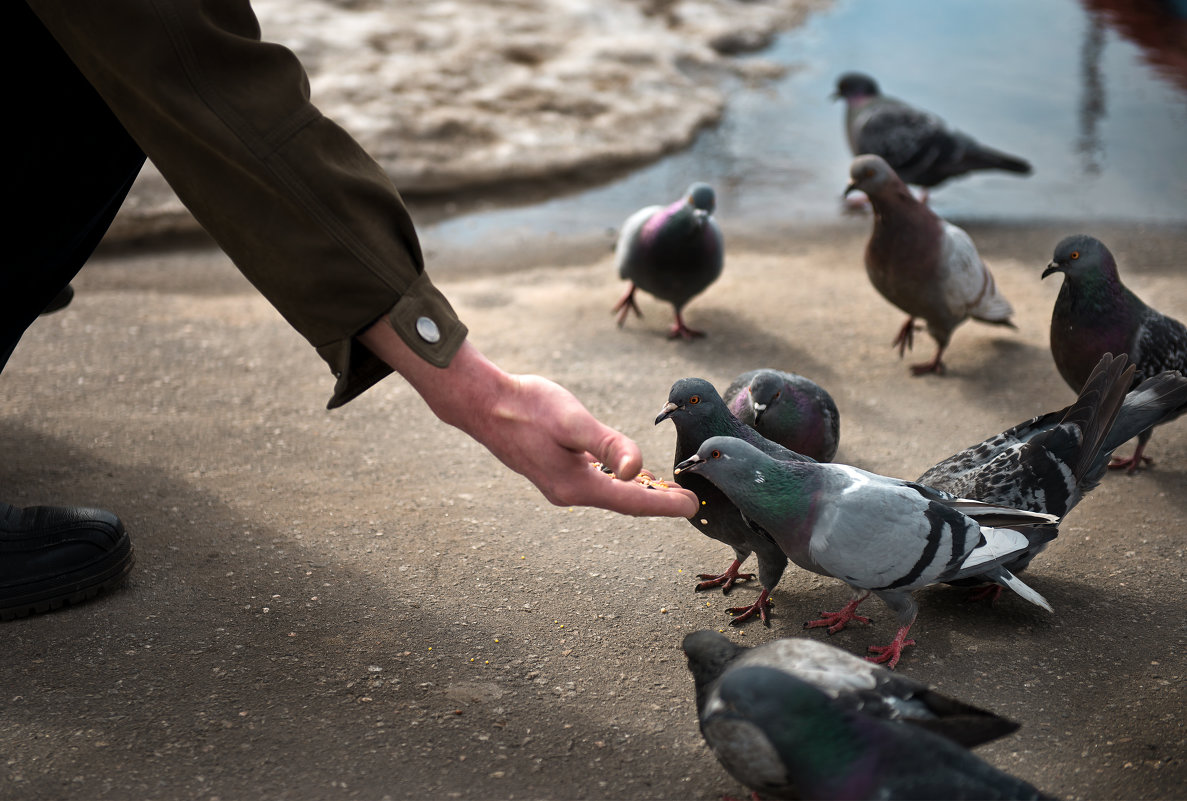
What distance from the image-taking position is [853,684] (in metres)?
1.97

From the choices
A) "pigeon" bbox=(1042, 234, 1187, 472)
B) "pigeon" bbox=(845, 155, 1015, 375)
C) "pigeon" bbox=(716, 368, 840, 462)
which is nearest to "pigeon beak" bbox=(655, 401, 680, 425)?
"pigeon" bbox=(716, 368, 840, 462)

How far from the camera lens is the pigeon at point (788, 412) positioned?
321 cm

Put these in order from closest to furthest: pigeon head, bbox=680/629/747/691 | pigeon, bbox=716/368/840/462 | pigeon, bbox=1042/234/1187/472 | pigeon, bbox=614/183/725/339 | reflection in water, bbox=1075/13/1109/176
Result: pigeon head, bbox=680/629/747/691 → pigeon, bbox=716/368/840/462 → pigeon, bbox=1042/234/1187/472 → pigeon, bbox=614/183/725/339 → reflection in water, bbox=1075/13/1109/176

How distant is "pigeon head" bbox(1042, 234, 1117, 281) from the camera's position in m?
3.48

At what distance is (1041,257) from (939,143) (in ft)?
3.67

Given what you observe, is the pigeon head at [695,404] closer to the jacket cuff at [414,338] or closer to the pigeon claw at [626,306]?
the jacket cuff at [414,338]

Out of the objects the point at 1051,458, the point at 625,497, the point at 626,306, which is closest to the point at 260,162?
the point at 625,497

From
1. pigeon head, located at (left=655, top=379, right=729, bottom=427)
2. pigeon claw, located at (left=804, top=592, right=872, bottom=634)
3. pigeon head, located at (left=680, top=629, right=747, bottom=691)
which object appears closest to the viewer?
pigeon head, located at (left=680, top=629, right=747, bottom=691)

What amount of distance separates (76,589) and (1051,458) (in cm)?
260

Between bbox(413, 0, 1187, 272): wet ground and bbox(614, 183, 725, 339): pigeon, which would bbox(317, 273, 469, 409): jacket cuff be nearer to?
bbox(614, 183, 725, 339): pigeon

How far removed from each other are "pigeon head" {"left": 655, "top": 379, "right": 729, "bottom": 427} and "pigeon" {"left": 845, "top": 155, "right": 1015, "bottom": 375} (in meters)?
1.79

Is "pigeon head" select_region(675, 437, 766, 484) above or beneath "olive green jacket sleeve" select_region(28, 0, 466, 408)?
beneath

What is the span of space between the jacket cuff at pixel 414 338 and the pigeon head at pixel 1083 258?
8.43ft

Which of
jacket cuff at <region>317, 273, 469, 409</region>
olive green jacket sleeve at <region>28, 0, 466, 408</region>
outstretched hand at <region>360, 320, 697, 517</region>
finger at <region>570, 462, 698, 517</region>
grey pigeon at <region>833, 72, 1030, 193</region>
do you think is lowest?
grey pigeon at <region>833, 72, 1030, 193</region>
